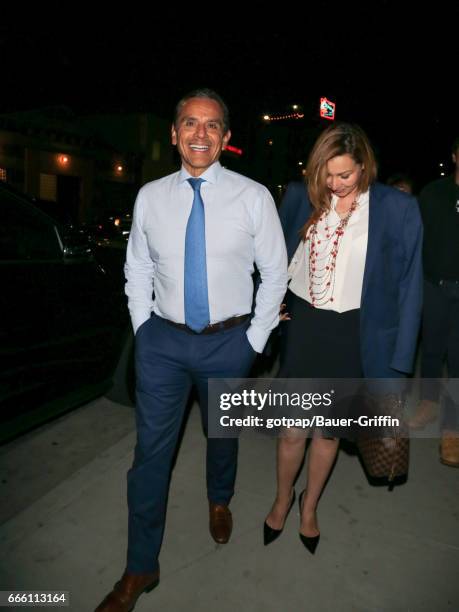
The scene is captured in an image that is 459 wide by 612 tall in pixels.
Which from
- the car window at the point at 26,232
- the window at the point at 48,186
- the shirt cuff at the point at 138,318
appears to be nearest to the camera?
the shirt cuff at the point at 138,318

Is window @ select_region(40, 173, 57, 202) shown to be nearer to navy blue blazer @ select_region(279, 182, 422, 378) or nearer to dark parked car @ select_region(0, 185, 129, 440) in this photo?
dark parked car @ select_region(0, 185, 129, 440)

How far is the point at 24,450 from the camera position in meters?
3.27

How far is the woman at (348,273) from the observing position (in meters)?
2.12

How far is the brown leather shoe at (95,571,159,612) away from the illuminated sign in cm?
5450

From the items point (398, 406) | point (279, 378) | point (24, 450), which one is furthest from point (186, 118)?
point (24, 450)

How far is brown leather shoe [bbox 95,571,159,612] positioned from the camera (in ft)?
6.58

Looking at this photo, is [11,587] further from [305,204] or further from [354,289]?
[305,204]

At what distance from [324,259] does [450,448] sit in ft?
6.46

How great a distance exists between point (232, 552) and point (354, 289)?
143 centimetres

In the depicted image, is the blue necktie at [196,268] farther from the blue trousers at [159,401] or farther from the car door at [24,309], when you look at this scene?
the car door at [24,309]

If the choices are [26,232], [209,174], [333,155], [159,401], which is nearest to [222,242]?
[209,174]

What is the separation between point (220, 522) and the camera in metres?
2.52

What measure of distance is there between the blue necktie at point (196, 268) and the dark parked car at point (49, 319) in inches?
49.7

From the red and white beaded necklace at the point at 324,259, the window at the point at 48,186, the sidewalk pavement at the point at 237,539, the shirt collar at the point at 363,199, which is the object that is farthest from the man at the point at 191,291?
the window at the point at 48,186
